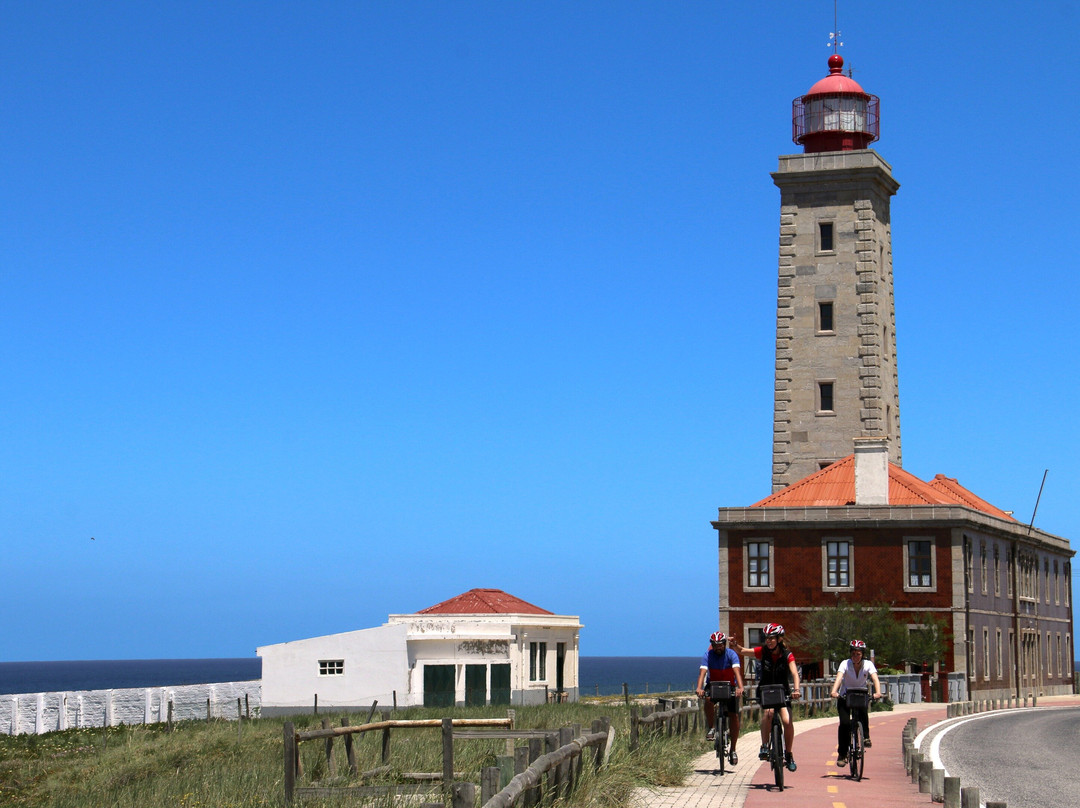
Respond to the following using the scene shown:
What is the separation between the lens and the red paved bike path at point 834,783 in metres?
16.3

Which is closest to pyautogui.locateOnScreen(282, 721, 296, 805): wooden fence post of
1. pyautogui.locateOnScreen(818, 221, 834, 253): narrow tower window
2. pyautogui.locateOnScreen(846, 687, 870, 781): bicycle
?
pyautogui.locateOnScreen(846, 687, 870, 781): bicycle

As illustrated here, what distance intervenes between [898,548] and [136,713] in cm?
2898

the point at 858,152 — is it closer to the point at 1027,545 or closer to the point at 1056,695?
the point at 1027,545

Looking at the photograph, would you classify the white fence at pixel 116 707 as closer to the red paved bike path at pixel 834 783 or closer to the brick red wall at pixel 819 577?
the brick red wall at pixel 819 577

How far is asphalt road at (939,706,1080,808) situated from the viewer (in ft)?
58.6

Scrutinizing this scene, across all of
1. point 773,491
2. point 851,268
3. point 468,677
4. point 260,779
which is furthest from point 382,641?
point 260,779

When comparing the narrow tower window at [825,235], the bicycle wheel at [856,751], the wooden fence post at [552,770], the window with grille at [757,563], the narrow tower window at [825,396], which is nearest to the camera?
the wooden fence post at [552,770]

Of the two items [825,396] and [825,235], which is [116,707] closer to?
[825,396]

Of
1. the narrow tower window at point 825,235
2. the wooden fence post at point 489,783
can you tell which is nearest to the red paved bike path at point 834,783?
the wooden fence post at point 489,783

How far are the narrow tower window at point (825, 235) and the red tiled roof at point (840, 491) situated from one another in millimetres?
8928

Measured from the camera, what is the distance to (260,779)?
62.1ft

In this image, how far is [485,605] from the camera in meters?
57.6

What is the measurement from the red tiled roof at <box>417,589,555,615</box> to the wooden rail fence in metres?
36.0

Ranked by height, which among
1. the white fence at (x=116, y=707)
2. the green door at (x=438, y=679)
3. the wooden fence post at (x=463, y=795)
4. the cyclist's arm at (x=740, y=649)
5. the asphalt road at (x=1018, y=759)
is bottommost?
the white fence at (x=116, y=707)
